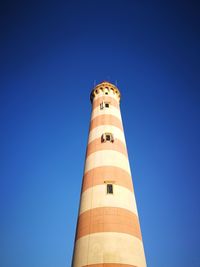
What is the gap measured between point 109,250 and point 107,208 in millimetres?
2291

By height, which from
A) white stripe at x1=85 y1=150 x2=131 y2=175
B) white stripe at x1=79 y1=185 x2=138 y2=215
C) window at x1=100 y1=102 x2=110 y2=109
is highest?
window at x1=100 y1=102 x2=110 y2=109

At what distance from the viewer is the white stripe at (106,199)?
13.1 meters

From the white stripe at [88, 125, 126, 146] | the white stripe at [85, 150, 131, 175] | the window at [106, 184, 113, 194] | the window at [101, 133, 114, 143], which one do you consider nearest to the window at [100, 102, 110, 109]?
the white stripe at [88, 125, 126, 146]

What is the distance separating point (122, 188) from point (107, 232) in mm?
3124

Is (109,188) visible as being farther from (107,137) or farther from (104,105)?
(104,105)

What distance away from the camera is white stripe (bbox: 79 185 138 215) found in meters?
13.1

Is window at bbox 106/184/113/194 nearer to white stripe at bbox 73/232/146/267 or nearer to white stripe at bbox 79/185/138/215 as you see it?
white stripe at bbox 79/185/138/215

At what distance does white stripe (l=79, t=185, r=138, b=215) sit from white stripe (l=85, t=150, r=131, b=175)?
69.6 inches

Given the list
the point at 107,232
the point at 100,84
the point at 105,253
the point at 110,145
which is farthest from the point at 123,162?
the point at 100,84

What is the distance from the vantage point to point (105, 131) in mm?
17484

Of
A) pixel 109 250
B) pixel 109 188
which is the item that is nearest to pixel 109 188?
pixel 109 188

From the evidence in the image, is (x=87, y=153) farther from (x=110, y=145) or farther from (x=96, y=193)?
(x=96, y=193)

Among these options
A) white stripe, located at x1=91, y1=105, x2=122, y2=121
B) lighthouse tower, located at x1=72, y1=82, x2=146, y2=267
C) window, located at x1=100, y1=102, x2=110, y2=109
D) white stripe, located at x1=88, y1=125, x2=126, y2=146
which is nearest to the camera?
lighthouse tower, located at x1=72, y1=82, x2=146, y2=267

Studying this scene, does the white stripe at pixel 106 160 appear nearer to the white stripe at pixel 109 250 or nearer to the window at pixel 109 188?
→ the window at pixel 109 188
